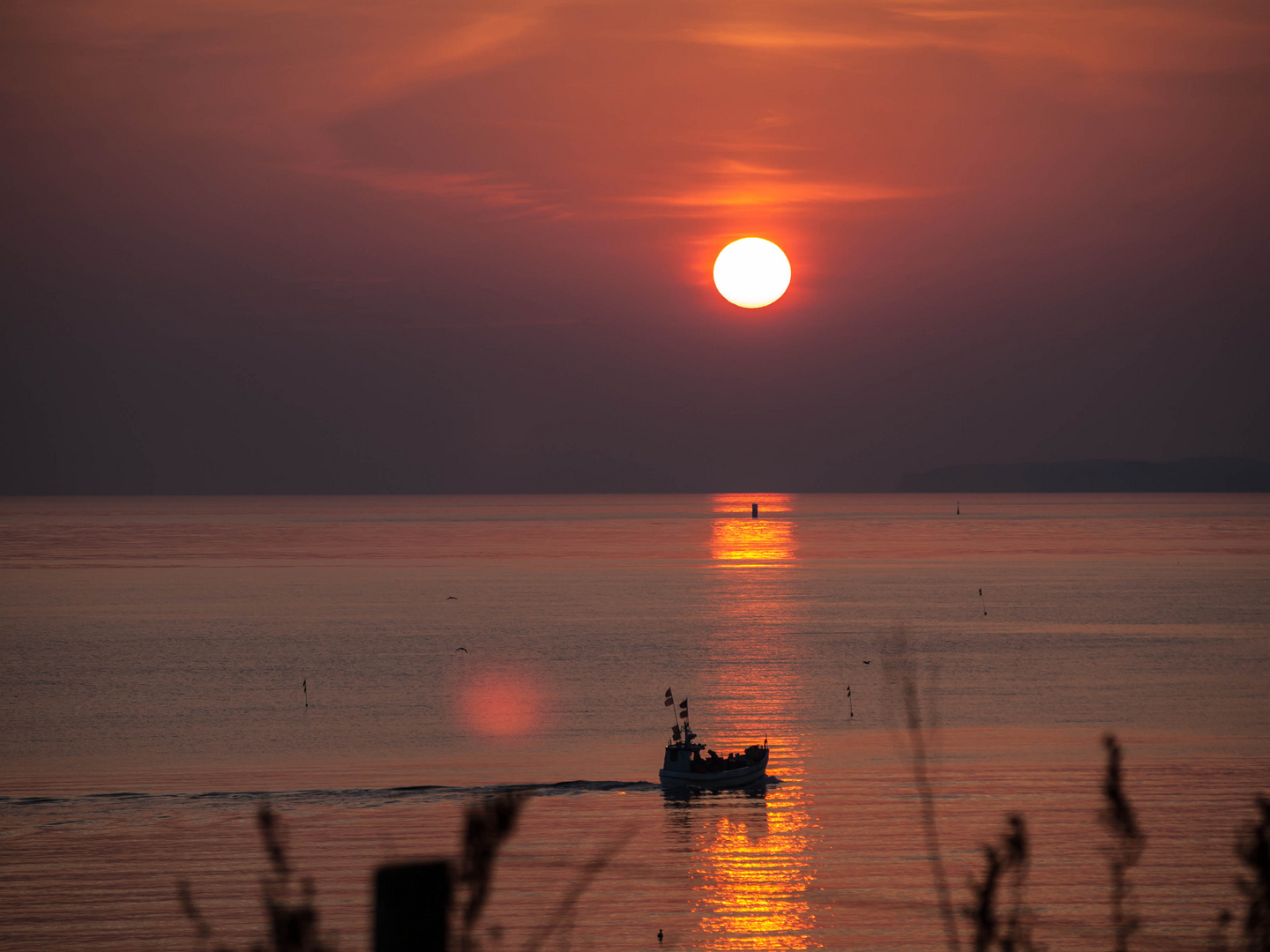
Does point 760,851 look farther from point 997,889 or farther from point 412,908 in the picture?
point 412,908

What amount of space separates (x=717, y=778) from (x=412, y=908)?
5487 centimetres

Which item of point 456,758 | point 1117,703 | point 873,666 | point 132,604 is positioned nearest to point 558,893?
point 456,758

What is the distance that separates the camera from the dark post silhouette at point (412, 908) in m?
3.64

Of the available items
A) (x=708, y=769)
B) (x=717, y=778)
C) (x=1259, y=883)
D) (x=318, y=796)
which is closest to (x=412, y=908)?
(x=1259, y=883)

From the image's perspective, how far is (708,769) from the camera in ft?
189

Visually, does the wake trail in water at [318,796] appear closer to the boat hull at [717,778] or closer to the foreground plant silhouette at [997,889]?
the boat hull at [717,778]

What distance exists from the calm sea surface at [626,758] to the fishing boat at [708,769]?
2.58 feet

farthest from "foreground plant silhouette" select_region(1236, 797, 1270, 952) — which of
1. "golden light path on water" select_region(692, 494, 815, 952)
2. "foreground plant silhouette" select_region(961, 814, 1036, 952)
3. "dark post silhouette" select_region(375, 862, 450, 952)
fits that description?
"golden light path on water" select_region(692, 494, 815, 952)

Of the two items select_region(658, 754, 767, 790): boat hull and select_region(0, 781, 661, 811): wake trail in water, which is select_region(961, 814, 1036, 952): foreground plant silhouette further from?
select_region(658, 754, 767, 790): boat hull

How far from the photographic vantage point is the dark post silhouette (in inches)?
143

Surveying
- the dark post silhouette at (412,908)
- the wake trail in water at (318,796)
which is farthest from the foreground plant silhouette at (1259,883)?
the wake trail in water at (318,796)

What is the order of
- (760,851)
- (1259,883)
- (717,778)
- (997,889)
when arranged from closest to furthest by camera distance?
(1259,883) → (997,889) → (760,851) → (717,778)

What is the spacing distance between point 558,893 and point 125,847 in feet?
57.2

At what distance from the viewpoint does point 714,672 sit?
308 ft
